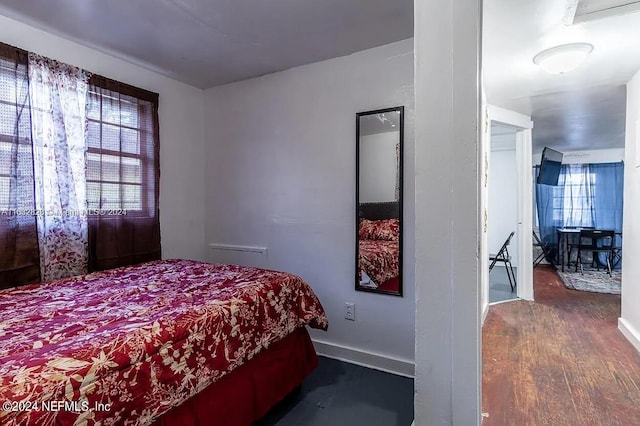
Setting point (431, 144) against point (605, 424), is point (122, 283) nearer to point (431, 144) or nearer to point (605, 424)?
point (431, 144)

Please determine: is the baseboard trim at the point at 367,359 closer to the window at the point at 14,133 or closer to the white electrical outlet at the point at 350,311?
the white electrical outlet at the point at 350,311

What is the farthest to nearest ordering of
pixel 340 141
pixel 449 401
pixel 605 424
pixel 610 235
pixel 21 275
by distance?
1. pixel 610 235
2. pixel 340 141
3. pixel 21 275
4. pixel 605 424
5. pixel 449 401

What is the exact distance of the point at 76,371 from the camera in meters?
0.94

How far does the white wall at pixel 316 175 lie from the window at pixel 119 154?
64 cm

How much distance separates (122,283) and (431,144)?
1.75 metres

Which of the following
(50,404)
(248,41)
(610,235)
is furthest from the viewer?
(610,235)

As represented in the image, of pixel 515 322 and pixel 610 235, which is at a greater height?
pixel 610 235

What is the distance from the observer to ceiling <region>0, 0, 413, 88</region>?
6.04 feet

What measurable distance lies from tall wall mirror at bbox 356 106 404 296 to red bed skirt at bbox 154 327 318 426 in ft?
2.24

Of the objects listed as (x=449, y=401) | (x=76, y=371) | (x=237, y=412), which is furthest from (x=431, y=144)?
(x=237, y=412)

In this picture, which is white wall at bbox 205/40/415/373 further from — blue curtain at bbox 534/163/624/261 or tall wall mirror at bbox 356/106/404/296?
blue curtain at bbox 534/163/624/261

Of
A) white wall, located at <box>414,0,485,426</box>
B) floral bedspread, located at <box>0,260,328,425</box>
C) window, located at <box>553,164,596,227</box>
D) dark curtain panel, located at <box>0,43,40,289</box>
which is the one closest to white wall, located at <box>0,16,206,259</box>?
dark curtain panel, located at <box>0,43,40,289</box>

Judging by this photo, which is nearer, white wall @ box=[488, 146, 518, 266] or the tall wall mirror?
the tall wall mirror

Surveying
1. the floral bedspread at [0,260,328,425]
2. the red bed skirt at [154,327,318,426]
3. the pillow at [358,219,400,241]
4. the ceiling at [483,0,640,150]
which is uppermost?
the ceiling at [483,0,640,150]
